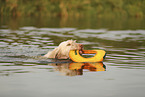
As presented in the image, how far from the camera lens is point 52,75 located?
10.0 meters

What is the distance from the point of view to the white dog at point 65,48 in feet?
39.8

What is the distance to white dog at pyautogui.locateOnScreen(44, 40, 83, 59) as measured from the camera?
1212 centimetres

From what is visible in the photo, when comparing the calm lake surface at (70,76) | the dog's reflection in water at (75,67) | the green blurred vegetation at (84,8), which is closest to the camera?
the calm lake surface at (70,76)

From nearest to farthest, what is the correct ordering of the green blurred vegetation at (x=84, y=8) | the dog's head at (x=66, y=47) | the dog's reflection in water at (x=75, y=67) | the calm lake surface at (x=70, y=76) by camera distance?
the calm lake surface at (x=70, y=76) → the dog's reflection in water at (x=75, y=67) → the dog's head at (x=66, y=47) → the green blurred vegetation at (x=84, y=8)

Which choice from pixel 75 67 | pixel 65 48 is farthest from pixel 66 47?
pixel 75 67

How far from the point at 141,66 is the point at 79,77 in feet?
8.80

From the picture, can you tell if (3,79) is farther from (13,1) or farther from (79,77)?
(13,1)

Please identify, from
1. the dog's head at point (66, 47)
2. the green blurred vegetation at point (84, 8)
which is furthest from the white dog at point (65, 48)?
the green blurred vegetation at point (84, 8)

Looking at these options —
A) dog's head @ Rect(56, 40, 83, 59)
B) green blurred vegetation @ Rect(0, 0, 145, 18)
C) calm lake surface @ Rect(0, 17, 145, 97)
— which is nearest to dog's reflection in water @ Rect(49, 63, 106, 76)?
calm lake surface @ Rect(0, 17, 145, 97)

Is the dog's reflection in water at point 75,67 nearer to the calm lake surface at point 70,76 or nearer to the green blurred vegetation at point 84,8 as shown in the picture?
the calm lake surface at point 70,76

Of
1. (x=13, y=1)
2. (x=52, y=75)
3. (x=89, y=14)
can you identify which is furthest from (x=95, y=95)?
(x=89, y=14)

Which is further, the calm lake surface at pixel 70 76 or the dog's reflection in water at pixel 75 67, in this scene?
the dog's reflection in water at pixel 75 67

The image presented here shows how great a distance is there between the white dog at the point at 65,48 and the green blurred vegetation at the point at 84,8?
116 ft

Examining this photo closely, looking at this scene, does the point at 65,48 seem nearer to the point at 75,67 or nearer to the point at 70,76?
the point at 75,67
